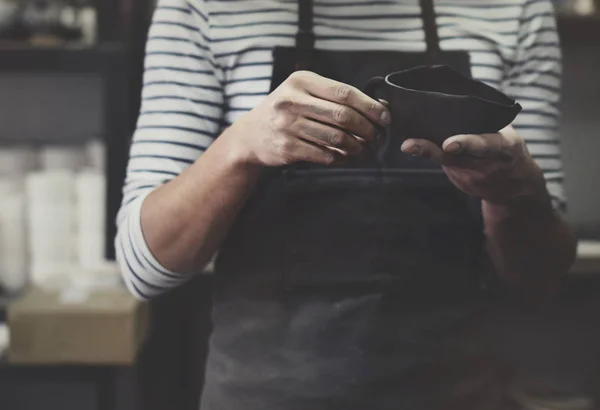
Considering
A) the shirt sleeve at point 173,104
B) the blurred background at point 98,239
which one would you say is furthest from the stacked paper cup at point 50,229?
the shirt sleeve at point 173,104

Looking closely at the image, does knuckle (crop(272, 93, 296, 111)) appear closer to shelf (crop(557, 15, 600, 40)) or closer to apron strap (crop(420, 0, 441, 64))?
apron strap (crop(420, 0, 441, 64))

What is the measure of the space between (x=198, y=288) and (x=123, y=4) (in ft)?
1.34

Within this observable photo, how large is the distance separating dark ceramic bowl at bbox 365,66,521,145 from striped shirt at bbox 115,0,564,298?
7cm

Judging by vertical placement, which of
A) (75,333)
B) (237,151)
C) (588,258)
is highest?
(237,151)

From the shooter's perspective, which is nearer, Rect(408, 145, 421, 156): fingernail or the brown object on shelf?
Rect(408, 145, 421, 156): fingernail

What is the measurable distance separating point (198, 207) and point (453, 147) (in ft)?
0.63

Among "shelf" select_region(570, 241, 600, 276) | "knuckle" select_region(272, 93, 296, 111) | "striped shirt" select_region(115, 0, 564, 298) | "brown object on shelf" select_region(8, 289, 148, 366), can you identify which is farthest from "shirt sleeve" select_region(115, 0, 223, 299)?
"shelf" select_region(570, 241, 600, 276)

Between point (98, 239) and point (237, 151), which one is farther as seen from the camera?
point (98, 239)

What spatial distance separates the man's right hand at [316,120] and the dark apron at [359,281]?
7 cm

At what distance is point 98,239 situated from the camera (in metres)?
0.90

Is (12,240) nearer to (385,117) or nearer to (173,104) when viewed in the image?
(173,104)

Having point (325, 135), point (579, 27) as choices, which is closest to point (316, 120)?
point (325, 135)

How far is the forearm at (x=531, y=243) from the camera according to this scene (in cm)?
55

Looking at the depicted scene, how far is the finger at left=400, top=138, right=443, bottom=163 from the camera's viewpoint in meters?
0.47
